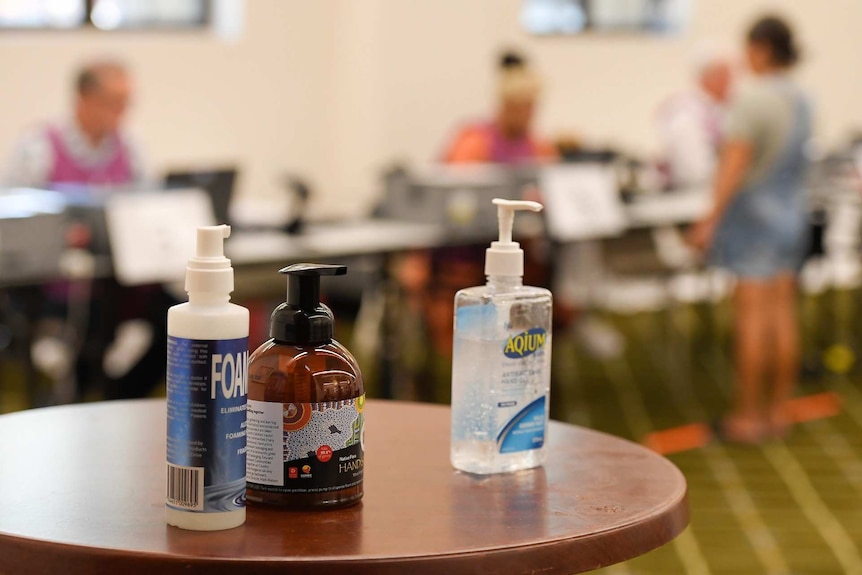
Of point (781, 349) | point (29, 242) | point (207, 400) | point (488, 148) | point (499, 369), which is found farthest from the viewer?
point (488, 148)

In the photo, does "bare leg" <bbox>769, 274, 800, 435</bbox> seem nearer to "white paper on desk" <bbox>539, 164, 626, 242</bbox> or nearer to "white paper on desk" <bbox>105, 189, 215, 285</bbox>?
"white paper on desk" <bbox>539, 164, 626, 242</bbox>

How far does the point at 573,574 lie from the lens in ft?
3.43

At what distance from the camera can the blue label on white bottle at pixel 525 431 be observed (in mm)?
1224

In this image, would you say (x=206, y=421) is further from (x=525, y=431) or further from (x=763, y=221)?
(x=763, y=221)

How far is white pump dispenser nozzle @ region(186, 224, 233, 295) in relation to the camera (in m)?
1.01

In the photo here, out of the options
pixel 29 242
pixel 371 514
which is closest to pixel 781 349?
pixel 29 242

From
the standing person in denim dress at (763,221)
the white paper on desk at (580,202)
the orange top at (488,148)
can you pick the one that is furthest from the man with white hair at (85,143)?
the standing person in denim dress at (763,221)

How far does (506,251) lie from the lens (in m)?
1.23

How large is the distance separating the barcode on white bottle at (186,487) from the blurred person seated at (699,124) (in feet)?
18.5

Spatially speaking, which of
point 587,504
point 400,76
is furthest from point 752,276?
point 587,504

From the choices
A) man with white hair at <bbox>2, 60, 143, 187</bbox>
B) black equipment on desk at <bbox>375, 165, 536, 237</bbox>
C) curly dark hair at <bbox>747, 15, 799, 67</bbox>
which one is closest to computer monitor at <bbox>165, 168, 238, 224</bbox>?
black equipment on desk at <bbox>375, 165, 536, 237</bbox>

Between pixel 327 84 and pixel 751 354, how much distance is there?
127 inches

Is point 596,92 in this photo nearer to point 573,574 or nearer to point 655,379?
point 655,379

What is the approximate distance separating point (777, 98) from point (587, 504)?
3.53 m
